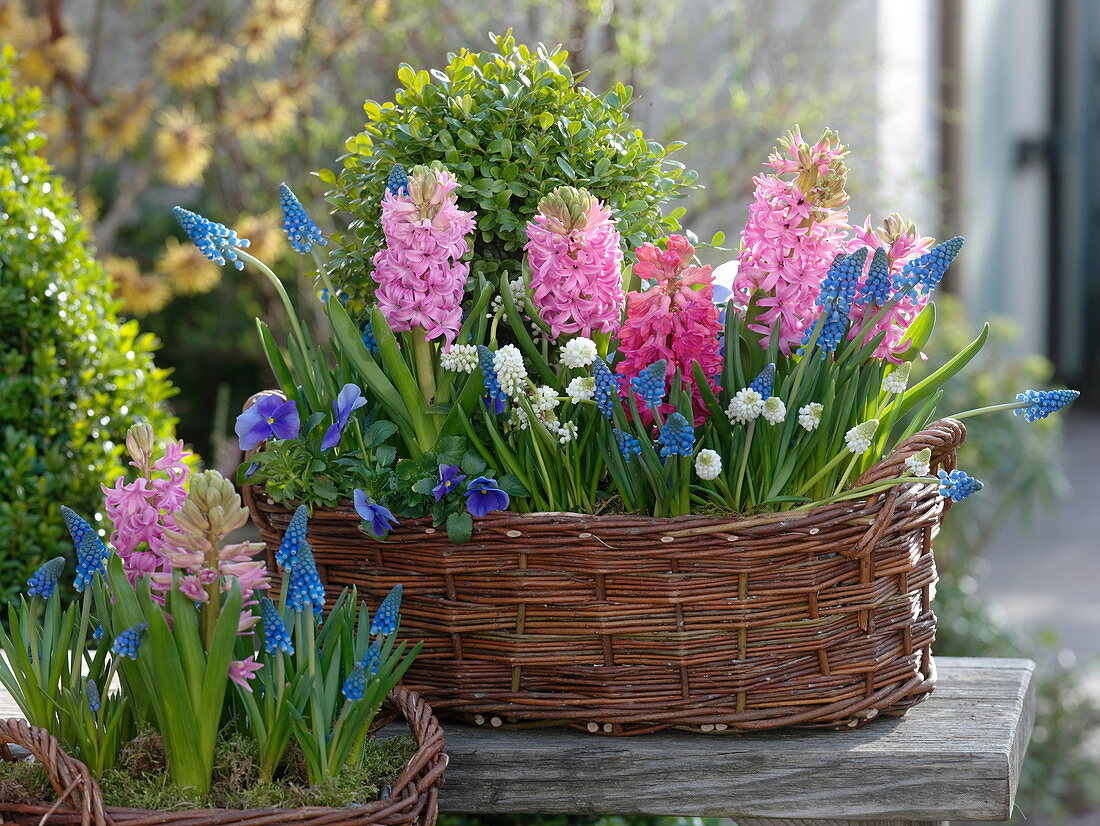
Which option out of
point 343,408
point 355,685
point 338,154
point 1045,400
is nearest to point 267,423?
point 343,408

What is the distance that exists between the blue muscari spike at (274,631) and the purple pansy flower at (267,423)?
0.71 ft

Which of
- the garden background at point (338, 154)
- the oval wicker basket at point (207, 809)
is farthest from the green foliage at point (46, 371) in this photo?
the oval wicker basket at point (207, 809)

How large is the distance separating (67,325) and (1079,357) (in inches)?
326

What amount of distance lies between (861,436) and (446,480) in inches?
15.6

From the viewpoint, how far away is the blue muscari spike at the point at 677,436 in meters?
1.12

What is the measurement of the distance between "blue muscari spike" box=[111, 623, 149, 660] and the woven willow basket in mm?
247

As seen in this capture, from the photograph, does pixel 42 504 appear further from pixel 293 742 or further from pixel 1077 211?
pixel 1077 211

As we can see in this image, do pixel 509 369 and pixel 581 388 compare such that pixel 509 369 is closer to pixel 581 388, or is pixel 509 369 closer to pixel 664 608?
pixel 581 388

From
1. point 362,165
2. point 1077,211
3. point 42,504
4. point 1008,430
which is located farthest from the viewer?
point 1077,211

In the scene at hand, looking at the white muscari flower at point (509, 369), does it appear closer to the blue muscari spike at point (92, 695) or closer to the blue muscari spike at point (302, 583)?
the blue muscari spike at point (302, 583)

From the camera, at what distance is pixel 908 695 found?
1304mm

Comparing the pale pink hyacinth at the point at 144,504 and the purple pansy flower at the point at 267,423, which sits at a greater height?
the purple pansy flower at the point at 267,423

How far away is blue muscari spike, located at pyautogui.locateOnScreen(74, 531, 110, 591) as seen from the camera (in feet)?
3.84

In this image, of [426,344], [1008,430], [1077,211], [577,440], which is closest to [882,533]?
[577,440]
